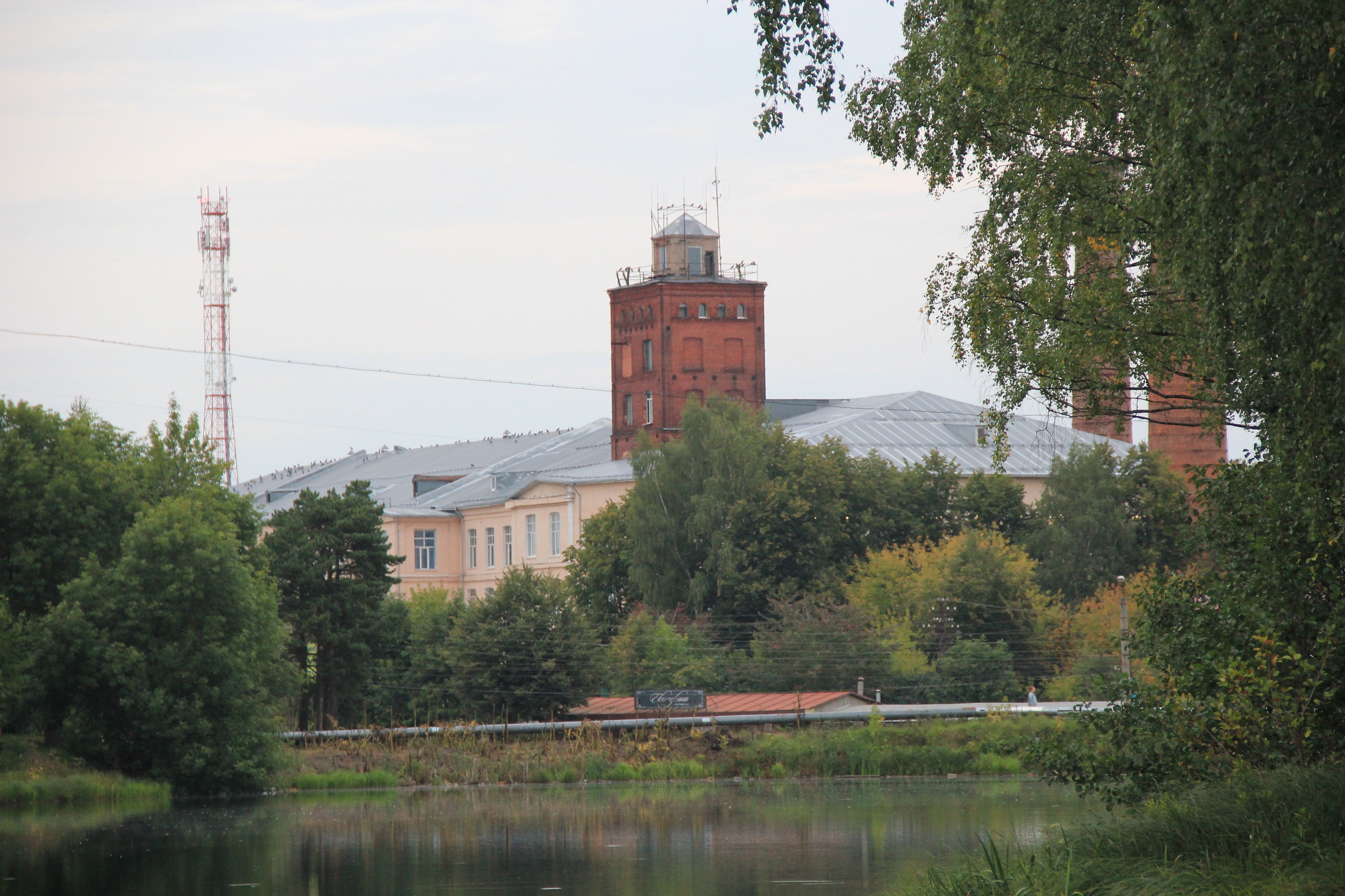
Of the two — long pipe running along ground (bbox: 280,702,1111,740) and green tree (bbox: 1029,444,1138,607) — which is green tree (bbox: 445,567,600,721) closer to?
long pipe running along ground (bbox: 280,702,1111,740)

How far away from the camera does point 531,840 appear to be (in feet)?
85.7

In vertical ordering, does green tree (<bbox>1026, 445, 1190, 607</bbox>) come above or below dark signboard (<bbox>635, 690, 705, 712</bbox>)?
above

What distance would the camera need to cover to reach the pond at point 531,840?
19.9 meters

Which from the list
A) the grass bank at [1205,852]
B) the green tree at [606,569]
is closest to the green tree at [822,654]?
the green tree at [606,569]

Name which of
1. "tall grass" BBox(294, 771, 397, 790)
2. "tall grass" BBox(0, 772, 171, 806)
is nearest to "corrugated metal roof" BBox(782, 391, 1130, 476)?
"tall grass" BBox(294, 771, 397, 790)

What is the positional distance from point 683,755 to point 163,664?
1385 cm

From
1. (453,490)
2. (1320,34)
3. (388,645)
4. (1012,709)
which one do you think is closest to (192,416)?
→ (388,645)

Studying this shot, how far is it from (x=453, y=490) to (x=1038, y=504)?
35.6 m

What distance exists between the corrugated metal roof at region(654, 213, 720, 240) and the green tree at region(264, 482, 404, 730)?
3998 centimetres

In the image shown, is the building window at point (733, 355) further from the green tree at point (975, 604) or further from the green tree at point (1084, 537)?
the green tree at point (975, 604)

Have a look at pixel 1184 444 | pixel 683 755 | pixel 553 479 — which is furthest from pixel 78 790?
pixel 553 479

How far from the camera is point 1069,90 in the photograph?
14.6 metres

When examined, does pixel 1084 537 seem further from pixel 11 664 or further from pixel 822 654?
pixel 11 664

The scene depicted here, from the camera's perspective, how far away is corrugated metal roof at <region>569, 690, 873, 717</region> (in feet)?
160
